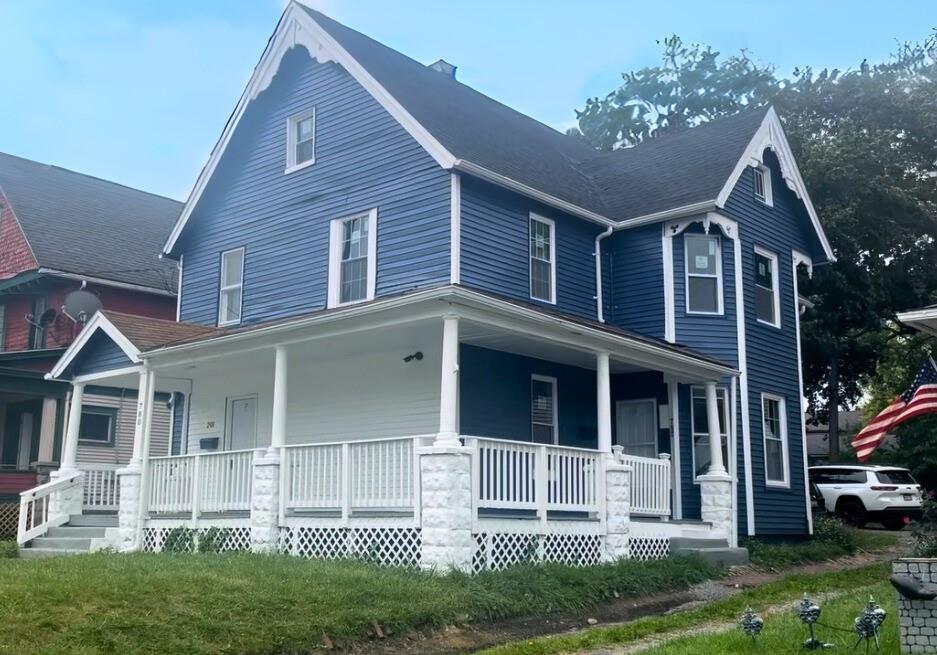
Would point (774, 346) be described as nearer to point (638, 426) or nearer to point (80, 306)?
point (638, 426)

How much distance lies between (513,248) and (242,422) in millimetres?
6326

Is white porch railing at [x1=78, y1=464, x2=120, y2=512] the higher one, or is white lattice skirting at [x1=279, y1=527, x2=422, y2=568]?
white porch railing at [x1=78, y1=464, x2=120, y2=512]

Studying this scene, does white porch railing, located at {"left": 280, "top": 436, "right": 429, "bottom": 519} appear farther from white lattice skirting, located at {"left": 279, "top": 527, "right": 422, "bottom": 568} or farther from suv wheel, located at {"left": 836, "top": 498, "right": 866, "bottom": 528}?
suv wheel, located at {"left": 836, "top": 498, "right": 866, "bottom": 528}

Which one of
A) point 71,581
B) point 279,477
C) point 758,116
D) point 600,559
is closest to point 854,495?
point 758,116

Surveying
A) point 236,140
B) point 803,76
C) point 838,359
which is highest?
point 803,76

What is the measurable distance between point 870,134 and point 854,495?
39.1ft

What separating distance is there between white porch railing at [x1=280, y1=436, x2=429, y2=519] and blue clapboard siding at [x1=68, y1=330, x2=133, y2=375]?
4.82m

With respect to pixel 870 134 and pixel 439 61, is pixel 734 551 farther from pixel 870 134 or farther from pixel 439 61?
pixel 870 134

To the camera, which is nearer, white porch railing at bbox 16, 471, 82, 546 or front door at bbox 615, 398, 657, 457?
white porch railing at bbox 16, 471, 82, 546

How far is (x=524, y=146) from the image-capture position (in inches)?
783

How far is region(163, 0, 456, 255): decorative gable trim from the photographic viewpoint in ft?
53.5

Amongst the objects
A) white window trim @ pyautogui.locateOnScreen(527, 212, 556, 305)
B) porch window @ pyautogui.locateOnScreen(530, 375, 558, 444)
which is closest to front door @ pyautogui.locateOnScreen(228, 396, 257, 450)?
porch window @ pyautogui.locateOnScreen(530, 375, 558, 444)

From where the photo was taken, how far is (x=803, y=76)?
32.3 meters

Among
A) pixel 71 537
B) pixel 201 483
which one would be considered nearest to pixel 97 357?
pixel 71 537
